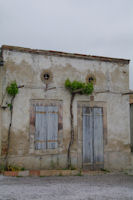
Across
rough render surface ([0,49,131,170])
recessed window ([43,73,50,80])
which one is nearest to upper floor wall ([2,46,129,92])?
rough render surface ([0,49,131,170])

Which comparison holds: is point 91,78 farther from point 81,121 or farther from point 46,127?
point 46,127

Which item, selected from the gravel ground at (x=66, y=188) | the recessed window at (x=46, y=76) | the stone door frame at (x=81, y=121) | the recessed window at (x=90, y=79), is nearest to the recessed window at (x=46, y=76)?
the recessed window at (x=46, y=76)

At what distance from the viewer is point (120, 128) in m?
10.9

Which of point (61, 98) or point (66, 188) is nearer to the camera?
point (66, 188)

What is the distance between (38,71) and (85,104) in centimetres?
227

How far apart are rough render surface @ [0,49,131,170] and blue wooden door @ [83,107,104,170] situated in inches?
12.5

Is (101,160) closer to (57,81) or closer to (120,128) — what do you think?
(120,128)

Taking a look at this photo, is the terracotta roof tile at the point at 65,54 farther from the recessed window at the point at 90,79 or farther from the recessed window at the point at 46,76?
the recessed window at the point at 90,79

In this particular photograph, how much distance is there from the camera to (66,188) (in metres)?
7.44

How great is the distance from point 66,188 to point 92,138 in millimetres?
3234

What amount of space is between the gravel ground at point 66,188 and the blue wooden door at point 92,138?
967 millimetres

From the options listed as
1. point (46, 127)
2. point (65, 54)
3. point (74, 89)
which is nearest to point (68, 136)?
point (46, 127)

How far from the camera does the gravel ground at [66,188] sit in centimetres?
659

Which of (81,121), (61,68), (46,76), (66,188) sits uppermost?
(61,68)
